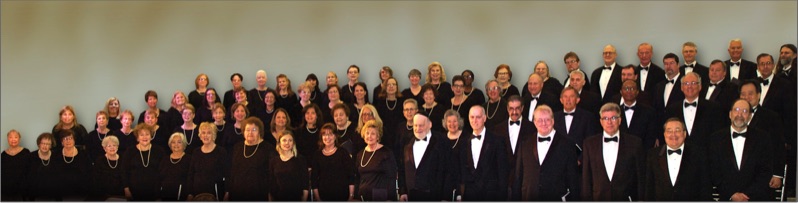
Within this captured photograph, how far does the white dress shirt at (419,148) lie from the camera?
833 centimetres

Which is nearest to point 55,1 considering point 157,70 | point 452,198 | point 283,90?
point 157,70

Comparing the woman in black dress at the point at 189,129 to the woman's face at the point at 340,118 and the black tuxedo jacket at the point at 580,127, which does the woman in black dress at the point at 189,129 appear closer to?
the woman's face at the point at 340,118

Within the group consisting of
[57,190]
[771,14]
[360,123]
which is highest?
[771,14]

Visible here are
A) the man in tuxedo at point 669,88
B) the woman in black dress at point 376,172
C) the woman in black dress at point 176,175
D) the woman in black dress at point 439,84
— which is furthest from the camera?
the woman in black dress at point 439,84

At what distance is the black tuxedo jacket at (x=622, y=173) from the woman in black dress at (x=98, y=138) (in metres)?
4.66

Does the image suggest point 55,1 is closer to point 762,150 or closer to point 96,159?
point 96,159

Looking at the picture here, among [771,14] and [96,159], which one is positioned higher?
[771,14]

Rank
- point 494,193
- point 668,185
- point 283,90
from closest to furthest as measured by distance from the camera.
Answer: point 668,185 < point 494,193 < point 283,90

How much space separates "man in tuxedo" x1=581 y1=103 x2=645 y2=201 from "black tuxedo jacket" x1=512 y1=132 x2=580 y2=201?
0.44ft

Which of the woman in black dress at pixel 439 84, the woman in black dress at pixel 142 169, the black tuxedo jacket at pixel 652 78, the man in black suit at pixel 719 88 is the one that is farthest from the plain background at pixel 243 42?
the woman in black dress at pixel 142 169

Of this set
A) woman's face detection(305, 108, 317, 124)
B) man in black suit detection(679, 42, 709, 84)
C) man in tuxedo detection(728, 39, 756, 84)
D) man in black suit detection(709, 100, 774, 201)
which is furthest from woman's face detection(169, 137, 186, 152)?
man in tuxedo detection(728, 39, 756, 84)

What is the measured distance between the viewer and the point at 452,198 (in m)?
8.31

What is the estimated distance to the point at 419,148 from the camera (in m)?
8.35

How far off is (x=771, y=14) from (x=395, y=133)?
13.0 feet
